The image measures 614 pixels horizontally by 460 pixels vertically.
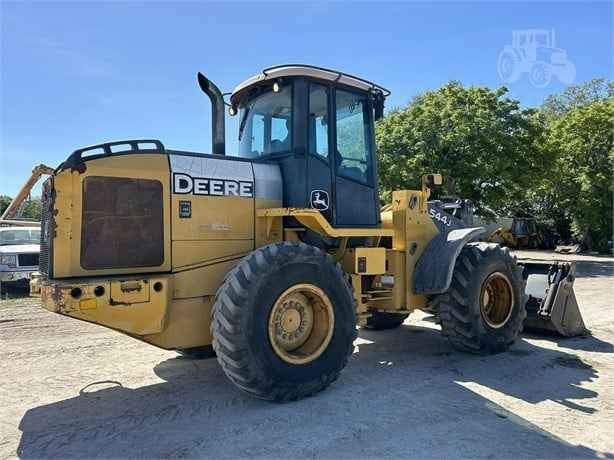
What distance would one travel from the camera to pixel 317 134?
5.56m

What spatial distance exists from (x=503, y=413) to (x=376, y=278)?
2.15 meters

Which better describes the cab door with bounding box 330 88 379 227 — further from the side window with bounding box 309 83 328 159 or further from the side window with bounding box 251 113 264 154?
the side window with bounding box 251 113 264 154

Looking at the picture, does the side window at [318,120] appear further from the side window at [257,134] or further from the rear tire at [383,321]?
the rear tire at [383,321]

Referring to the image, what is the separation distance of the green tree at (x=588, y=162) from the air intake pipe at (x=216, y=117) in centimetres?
2267

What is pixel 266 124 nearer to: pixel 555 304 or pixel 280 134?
pixel 280 134

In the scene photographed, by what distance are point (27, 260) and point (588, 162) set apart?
25.6 meters

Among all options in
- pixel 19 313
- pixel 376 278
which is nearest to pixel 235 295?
pixel 376 278

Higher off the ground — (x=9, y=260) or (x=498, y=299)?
(x=9, y=260)

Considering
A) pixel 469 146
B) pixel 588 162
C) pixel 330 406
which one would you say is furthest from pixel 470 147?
pixel 330 406

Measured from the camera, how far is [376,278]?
20.0 ft

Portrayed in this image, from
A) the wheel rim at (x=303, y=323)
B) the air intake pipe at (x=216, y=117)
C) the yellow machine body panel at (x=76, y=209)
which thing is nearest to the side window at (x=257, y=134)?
the air intake pipe at (x=216, y=117)

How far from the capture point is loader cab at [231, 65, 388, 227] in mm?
5434

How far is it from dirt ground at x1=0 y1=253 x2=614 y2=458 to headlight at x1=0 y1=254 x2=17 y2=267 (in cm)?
556

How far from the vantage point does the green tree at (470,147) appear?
18.9m
